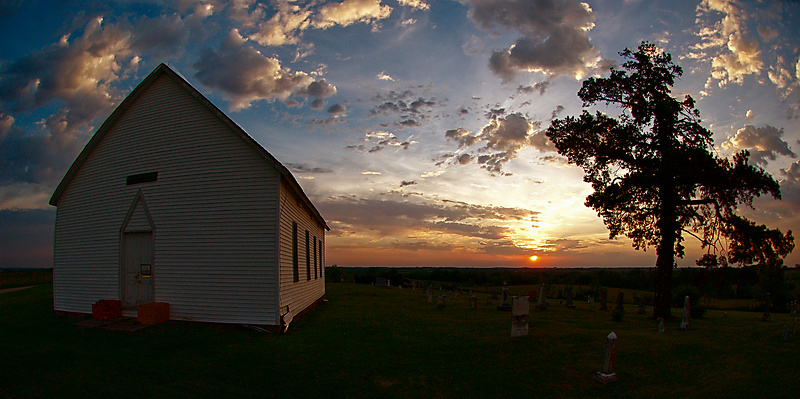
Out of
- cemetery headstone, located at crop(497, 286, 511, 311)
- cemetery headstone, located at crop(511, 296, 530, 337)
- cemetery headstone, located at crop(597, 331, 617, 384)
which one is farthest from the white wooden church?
cemetery headstone, located at crop(497, 286, 511, 311)

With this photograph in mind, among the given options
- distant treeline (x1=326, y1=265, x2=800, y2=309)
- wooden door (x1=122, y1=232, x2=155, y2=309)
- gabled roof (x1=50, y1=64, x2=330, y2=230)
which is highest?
gabled roof (x1=50, y1=64, x2=330, y2=230)

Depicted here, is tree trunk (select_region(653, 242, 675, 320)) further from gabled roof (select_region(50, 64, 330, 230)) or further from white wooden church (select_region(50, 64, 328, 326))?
gabled roof (select_region(50, 64, 330, 230))

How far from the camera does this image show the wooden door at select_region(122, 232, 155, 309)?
13.3m

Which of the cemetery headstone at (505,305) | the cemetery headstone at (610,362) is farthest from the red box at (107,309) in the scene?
the cemetery headstone at (505,305)

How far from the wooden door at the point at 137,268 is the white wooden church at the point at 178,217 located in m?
0.03

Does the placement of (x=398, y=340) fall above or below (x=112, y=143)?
below

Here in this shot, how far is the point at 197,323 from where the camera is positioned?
12281mm

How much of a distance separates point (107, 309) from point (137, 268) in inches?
58.8

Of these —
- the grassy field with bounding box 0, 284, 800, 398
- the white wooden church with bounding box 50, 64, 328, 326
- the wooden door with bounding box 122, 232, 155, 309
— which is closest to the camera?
the grassy field with bounding box 0, 284, 800, 398

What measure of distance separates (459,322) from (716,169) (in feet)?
38.1

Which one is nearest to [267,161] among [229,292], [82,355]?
[229,292]

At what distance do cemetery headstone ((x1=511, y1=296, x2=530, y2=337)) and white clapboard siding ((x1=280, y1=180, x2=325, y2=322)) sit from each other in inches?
265

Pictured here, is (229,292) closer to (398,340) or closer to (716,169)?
(398,340)

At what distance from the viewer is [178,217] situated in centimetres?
1297
